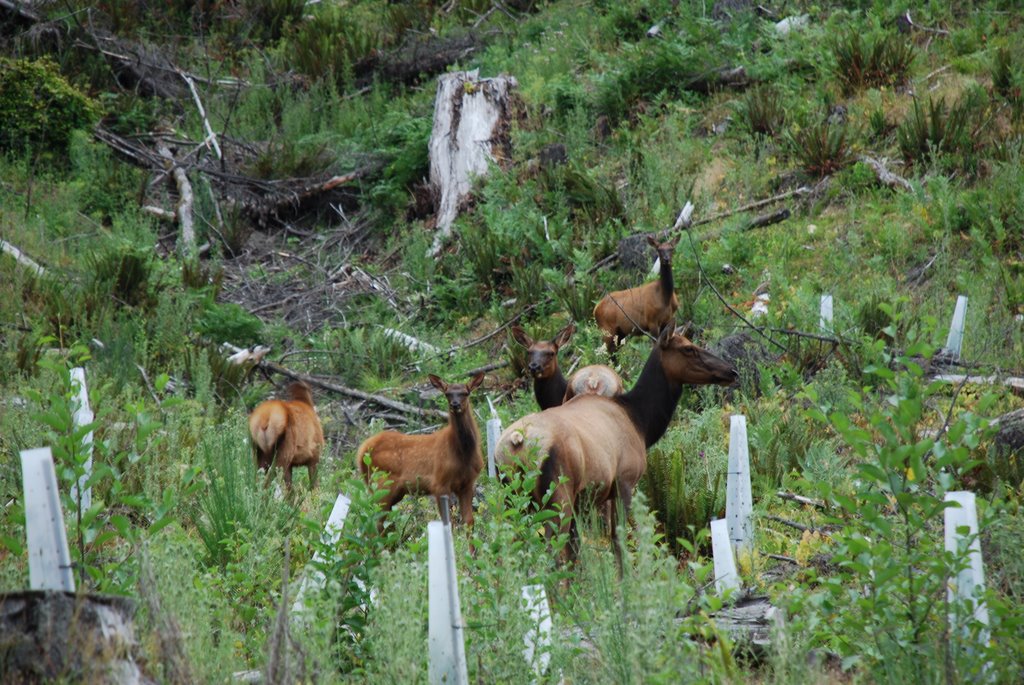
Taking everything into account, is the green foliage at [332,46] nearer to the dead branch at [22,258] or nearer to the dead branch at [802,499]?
the dead branch at [22,258]

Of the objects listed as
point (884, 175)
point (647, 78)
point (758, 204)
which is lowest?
point (758, 204)

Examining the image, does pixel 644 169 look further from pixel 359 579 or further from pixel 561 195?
pixel 359 579

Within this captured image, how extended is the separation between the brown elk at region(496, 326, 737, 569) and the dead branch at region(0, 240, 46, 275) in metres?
8.15

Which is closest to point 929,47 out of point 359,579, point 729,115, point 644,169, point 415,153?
point 729,115

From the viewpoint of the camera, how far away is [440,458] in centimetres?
805

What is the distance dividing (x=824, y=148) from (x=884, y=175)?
0.92m

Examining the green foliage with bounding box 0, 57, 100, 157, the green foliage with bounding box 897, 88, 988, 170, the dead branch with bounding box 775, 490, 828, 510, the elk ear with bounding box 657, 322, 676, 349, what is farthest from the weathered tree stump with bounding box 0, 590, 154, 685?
the green foliage with bounding box 0, 57, 100, 157

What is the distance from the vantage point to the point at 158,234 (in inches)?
672

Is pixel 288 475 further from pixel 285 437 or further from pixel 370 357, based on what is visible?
pixel 370 357

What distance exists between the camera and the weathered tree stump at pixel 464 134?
55.4 ft

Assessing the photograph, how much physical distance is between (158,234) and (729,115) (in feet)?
27.9

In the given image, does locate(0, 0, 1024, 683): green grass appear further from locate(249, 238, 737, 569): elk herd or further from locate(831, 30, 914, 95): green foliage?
locate(249, 238, 737, 569): elk herd

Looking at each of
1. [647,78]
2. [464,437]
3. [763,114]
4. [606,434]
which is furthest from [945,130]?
[464,437]

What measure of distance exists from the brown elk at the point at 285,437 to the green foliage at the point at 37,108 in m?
10.3
